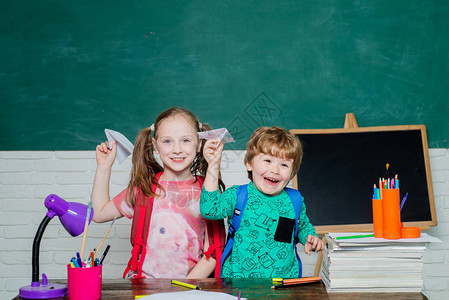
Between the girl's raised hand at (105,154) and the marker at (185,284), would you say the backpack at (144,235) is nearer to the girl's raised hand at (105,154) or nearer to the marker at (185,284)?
the girl's raised hand at (105,154)

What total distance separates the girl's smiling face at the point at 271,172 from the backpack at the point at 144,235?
298 millimetres

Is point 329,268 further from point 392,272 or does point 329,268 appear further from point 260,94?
point 260,94

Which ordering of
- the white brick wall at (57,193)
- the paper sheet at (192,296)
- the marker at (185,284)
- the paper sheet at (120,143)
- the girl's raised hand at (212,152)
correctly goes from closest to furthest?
1. the paper sheet at (192,296)
2. the marker at (185,284)
3. the girl's raised hand at (212,152)
4. the paper sheet at (120,143)
5. the white brick wall at (57,193)

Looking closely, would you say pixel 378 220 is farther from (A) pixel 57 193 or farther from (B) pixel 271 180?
(A) pixel 57 193

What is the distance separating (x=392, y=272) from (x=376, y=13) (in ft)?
7.14

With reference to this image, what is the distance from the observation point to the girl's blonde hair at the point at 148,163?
1.89 metres

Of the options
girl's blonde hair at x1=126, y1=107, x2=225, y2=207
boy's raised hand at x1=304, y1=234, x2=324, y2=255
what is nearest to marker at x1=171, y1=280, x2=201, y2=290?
boy's raised hand at x1=304, y1=234, x2=324, y2=255

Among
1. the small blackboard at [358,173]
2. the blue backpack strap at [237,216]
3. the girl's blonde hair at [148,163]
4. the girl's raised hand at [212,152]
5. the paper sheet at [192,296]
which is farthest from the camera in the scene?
the small blackboard at [358,173]

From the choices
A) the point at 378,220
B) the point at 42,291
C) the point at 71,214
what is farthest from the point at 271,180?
the point at 42,291

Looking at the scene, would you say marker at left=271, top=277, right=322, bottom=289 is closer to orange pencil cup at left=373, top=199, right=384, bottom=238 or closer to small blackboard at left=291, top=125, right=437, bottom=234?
orange pencil cup at left=373, top=199, right=384, bottom=238

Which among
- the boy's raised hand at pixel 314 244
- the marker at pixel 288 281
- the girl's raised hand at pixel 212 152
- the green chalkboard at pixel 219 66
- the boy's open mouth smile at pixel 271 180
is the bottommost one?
the marker at pixel 288 281

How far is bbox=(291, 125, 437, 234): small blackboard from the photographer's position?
2.62 m

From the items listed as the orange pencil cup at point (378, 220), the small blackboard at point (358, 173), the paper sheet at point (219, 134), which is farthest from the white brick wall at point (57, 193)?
the orange pencil cup at point (378, 220)

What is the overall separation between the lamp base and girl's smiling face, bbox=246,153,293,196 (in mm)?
723
